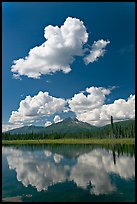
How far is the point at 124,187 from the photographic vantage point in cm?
2025

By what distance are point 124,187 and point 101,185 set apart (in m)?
1.93

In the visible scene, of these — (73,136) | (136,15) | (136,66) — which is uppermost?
(136,15)

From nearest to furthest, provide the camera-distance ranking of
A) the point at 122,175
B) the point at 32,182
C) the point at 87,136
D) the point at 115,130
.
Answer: the point at 32,182, the point at 122,175, the point at 115,130, the point at 87,136

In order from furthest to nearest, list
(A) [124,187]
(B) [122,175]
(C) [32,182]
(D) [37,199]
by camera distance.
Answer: (B) [122,175], (C) [32,182], (A) [124,187], (D) [37,199]

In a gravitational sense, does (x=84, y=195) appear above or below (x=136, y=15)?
below

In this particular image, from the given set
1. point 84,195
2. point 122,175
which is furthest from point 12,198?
point 122,175

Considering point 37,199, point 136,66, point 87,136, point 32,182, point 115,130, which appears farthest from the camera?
point 87,136

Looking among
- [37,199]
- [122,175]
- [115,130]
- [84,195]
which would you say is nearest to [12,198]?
[37,199]

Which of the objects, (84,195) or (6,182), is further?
(6,182)

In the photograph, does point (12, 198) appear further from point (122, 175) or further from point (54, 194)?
point (122, 175)

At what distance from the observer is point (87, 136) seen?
14012 cm

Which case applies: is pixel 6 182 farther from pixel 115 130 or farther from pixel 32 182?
pixel 115 130

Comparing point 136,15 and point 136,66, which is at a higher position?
point 136,15

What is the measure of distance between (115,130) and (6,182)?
9912 cm
